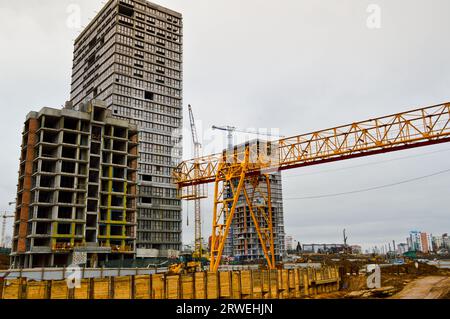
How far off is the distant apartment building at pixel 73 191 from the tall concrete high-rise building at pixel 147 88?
17.1 m

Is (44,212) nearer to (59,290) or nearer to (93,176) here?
(93,176)

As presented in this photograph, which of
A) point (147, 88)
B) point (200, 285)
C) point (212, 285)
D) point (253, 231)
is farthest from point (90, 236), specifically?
point (253, 231)

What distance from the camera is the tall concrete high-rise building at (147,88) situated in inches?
3775

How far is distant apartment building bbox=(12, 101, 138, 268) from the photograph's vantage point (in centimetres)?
6556

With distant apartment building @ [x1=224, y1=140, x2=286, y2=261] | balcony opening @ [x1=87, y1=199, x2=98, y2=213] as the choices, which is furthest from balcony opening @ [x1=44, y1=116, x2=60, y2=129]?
distant apartment building @ [x1=224, y1=140, x2=286, y2=261]

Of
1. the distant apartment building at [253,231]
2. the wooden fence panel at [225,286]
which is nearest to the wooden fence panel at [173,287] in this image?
the wooden fence panel at [225,286]

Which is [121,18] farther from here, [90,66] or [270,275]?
[270,275]

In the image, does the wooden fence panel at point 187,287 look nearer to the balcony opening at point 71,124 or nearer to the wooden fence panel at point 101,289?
the wooden fence panel at point 101,289

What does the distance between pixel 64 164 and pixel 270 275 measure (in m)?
50.8

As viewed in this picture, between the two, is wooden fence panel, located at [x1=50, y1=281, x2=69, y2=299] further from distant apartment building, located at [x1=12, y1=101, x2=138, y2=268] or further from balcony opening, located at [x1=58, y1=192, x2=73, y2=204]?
balcony opening, located at [x1=58, y1=192, x2=73, y2=204]

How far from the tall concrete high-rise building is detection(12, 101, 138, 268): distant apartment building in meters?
17.1

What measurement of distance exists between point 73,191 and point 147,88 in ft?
144

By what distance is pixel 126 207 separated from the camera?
249 feet
